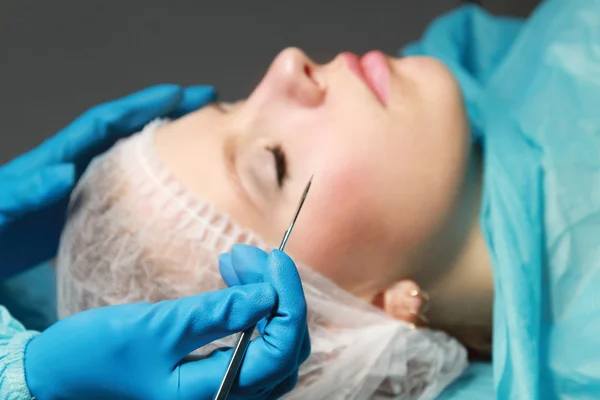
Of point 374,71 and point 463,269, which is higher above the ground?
point 374,71

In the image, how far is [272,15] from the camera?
1.50 metres

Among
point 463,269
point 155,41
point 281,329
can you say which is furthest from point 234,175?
point 155,41

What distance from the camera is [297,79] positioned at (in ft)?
2.94

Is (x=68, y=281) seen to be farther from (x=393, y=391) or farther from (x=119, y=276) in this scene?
(x=393, y=391)

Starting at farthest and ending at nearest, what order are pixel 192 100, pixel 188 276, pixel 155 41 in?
pixel 155 41, pixel 192 100, pixel 188 276

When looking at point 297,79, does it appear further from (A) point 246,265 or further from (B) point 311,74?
(A) point 246,265

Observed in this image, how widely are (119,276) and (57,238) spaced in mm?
305

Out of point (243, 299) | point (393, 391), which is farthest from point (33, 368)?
point (393, 391)

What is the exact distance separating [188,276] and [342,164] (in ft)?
0.94

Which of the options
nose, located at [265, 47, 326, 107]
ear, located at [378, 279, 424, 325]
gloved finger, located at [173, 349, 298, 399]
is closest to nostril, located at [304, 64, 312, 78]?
nose, located at [265, 47, 326, 107]

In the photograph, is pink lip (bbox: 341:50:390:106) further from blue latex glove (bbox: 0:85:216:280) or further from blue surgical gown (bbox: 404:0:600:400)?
blue latex glove (bbox: 0:85:216:280)

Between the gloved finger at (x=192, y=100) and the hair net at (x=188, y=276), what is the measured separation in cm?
27

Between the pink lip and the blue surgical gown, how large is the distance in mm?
236

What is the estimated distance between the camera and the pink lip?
90 centimetres
